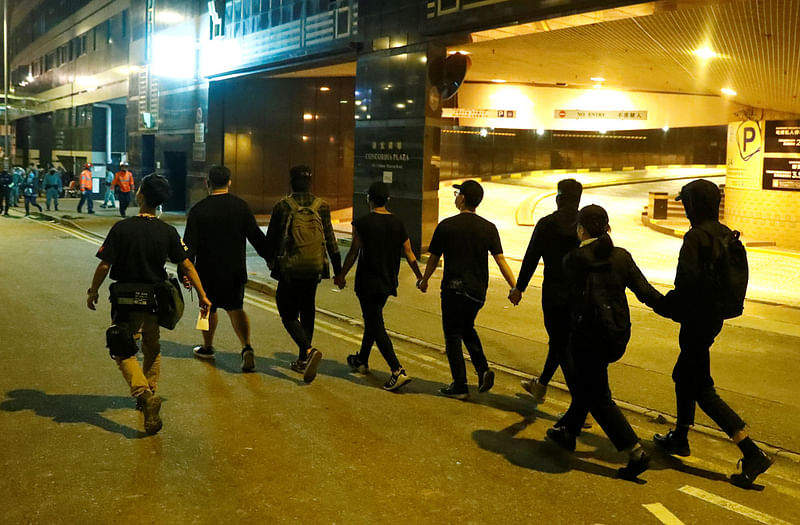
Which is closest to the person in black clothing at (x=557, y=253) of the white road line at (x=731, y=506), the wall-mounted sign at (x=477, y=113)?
the white road line at (x=731, y=506)

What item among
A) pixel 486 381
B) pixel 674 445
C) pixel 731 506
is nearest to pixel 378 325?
pixel 486 381

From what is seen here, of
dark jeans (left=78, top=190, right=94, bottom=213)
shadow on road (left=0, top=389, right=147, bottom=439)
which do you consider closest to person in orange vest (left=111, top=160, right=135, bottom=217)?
dark jeans (left=78, top=190, right=94, bottom=213)

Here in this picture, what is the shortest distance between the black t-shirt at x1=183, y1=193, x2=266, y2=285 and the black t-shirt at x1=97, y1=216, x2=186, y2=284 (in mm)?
1269

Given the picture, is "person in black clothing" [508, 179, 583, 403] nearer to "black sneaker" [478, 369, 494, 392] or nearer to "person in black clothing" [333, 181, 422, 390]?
"black sneaker" [478, 369, 494, 392]

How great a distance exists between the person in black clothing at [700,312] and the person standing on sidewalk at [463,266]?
1.59 metres

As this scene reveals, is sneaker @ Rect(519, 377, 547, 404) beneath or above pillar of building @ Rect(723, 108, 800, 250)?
beneath

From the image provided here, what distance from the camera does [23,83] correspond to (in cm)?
5878

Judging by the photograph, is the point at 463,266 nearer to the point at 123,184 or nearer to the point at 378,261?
the point at 378,261

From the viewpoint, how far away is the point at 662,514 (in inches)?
181

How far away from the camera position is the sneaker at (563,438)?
221 inches

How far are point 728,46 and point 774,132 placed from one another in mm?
6775

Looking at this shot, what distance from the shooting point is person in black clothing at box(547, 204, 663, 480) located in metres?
5.13

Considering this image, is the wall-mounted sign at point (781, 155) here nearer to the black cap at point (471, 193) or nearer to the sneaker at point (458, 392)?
the black cap at point (471, 193)

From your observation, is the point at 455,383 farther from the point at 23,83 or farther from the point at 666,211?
the point at 23,83
